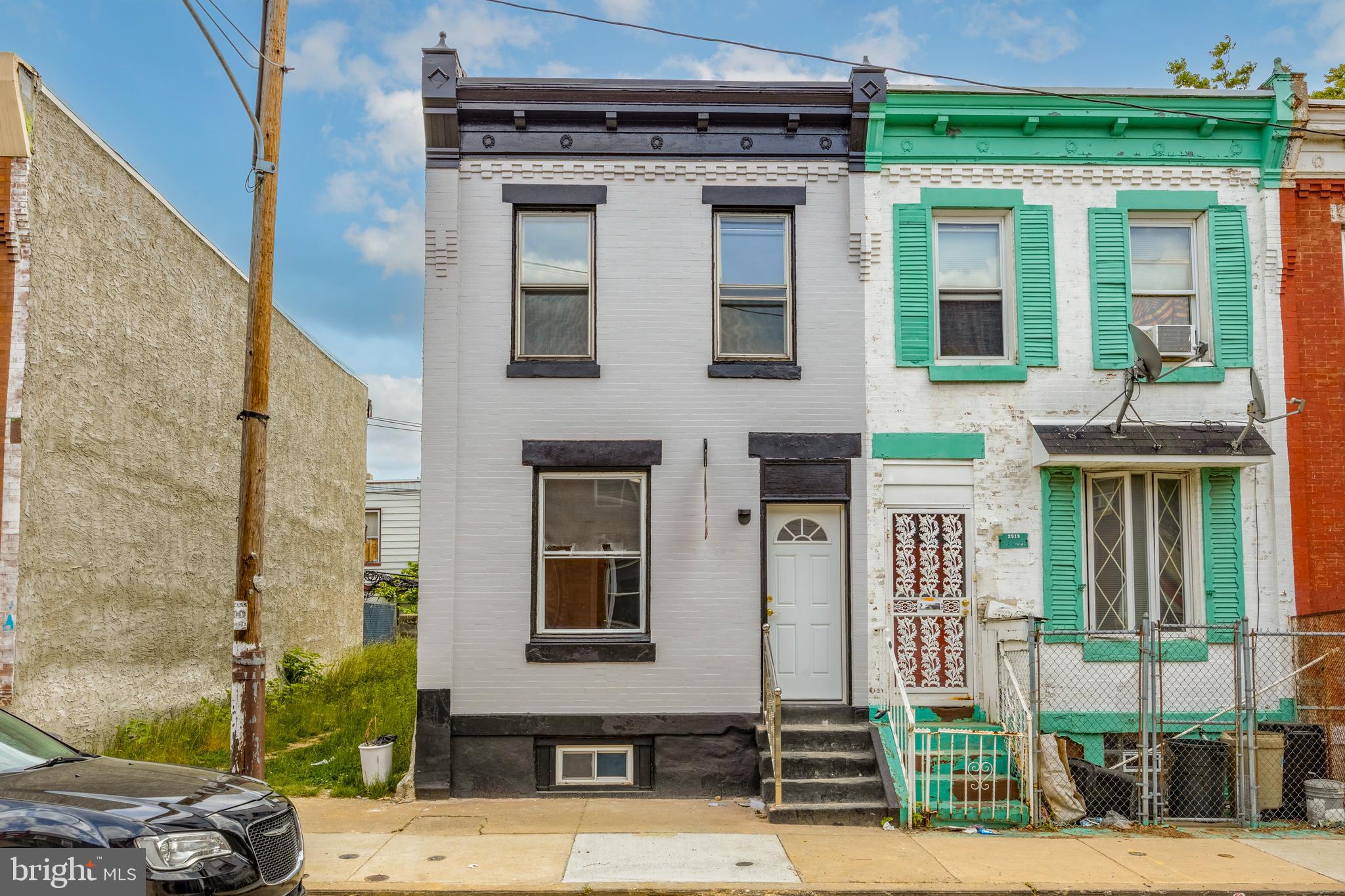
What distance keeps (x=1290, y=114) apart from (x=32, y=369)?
529 inches

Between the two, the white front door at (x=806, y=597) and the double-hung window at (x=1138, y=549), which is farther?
the double-hung window at (x=1138, y=549)

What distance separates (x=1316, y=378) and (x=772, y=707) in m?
6.97

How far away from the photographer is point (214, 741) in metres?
13.0

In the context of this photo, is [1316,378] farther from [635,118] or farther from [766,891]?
[766,891]

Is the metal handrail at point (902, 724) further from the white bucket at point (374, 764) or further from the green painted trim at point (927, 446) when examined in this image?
the white bucket at point (374, 764)

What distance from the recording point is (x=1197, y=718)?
36.0 feet

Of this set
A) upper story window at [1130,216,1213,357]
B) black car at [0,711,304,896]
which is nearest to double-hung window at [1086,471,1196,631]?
upper story window at [1130,216,1213,357]

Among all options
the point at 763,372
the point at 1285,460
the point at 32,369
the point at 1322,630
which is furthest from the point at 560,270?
the point at 1322,630

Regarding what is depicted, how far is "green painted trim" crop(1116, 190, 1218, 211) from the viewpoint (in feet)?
38.5

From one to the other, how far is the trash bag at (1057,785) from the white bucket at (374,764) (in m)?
6.44

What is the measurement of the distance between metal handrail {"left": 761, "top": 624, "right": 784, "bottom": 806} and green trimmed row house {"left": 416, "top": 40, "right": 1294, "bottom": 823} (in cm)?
11

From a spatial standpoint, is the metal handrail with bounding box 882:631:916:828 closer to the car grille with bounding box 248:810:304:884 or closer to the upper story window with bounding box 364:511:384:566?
A: the car grille with bounding box 248:810:304:884

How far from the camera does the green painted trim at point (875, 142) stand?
1154cm

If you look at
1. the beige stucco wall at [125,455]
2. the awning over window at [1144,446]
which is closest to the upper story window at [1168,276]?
the awning over window at [1144,446]
